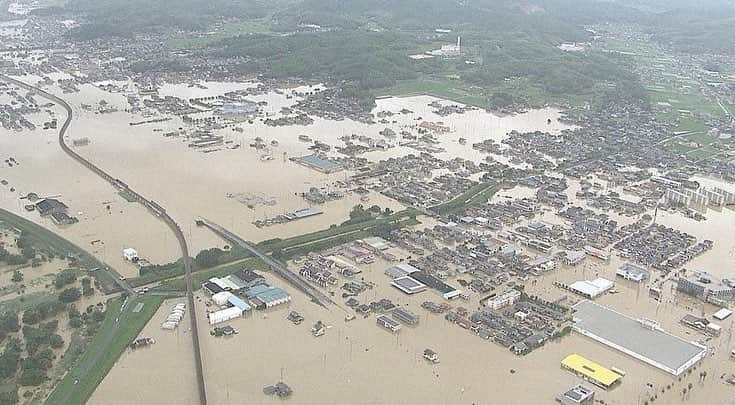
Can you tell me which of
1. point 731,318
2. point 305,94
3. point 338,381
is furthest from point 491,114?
point 338,381

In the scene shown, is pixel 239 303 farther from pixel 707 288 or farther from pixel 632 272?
pixel 707 288

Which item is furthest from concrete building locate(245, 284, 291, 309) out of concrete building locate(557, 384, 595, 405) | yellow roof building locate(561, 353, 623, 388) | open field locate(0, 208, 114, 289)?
concrete building locate(557, 384, 595, 405)

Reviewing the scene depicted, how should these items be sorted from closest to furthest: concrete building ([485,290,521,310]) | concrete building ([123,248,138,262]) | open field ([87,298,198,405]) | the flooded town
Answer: open field ([87,298,198,405]) → the flooded town → concrete building ([485,290,521,310]) → concrete building ([123,248,138,262])

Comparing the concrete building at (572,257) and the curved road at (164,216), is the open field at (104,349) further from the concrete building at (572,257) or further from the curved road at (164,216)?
the concrete building at (572,257)

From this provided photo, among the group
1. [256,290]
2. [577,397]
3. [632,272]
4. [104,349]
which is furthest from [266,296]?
[632,272]

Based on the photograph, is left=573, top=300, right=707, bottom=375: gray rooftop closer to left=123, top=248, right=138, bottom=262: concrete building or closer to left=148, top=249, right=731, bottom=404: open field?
left=148, top=249, right=731, bottom=404: open field

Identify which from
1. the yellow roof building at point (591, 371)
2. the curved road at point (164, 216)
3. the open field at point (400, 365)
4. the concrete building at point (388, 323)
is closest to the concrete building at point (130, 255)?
the curved road at point (164, 216)
